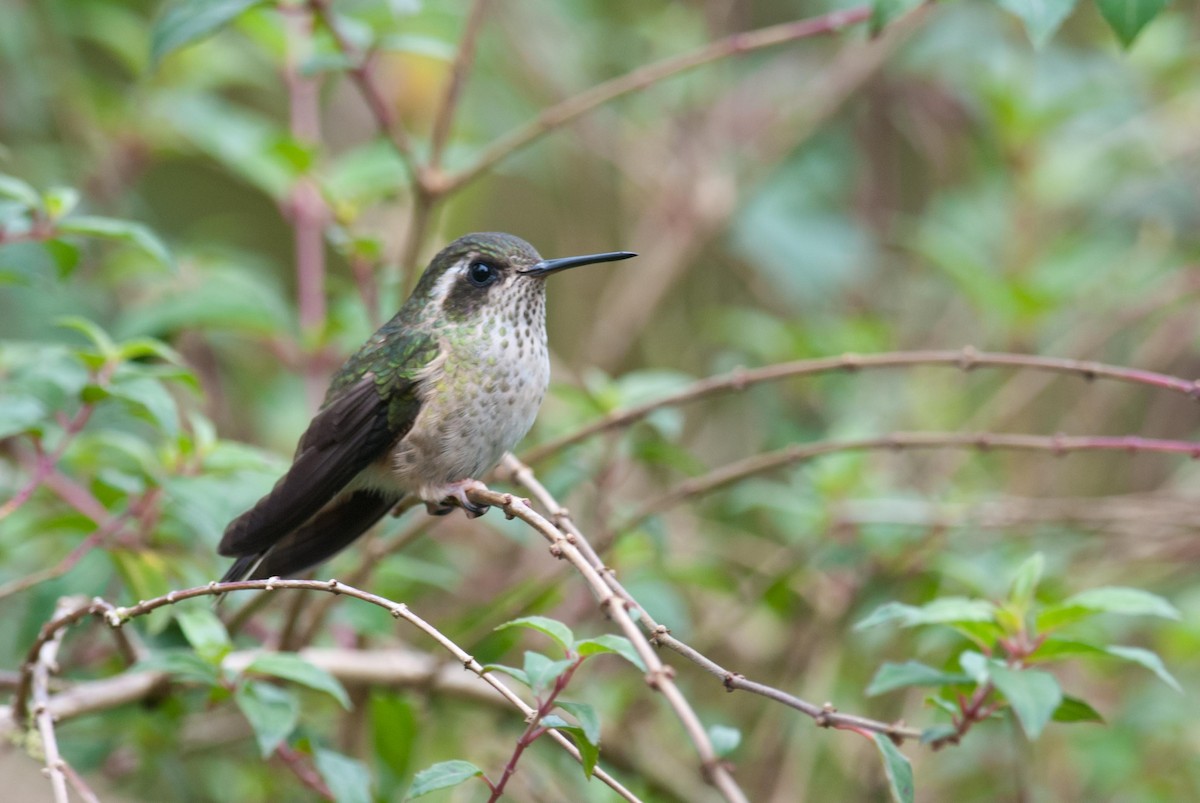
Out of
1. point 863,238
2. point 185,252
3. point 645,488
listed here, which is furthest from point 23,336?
point 863,238

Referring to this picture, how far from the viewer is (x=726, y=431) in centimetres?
566

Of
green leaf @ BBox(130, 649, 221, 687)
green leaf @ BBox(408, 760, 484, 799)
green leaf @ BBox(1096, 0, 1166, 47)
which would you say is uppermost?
green leaf @ BBox(1096, 0, 1166, 47)

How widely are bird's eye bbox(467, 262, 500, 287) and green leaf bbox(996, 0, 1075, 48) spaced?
116 centimetres

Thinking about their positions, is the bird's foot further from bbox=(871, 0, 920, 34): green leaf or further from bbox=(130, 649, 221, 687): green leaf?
bbox=(871, 0, 920, 34): green leaf

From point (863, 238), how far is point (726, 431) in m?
1.05

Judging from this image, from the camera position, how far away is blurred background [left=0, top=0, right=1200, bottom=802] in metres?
3.17

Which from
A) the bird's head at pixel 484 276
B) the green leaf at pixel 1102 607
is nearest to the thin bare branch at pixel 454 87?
the bird's head at pixel 484 276

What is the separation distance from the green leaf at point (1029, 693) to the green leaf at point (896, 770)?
0.22m

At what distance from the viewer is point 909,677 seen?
232 centimetres

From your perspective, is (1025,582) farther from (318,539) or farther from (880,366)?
(318,539)

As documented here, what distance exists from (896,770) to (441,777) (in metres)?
0.66

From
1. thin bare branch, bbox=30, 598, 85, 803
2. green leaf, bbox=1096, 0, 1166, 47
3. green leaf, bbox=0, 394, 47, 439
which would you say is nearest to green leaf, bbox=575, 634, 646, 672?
thin bare branch, bbox=30, 598, 85, 803

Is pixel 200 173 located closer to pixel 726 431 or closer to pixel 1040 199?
pixel 726 431

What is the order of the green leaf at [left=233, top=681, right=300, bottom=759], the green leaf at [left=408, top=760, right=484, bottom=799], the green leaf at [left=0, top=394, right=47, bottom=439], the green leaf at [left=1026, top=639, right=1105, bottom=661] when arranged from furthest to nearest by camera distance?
the green leaf at [left=0, top=394, right=47, bottom=439], the green leaf at [left=233, top=681, right=300, bottom=759], the green leaf at [left=1026, top=639, right=1105, bottom=661], the green leaf at [left=408, top=760, right=484, bottom=799]
